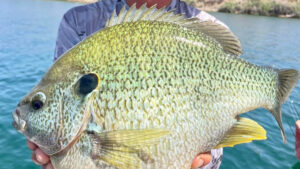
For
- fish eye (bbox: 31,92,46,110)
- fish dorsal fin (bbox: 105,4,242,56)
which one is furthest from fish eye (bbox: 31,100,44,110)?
fish dorsal fin (bbox: 105,4,242,56)

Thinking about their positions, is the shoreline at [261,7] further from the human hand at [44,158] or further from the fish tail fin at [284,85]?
the human hand at [44,158]

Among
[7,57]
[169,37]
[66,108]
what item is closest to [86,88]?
[66,108]

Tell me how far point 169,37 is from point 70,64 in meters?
0.60

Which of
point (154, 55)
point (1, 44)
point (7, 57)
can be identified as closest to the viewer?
point (154, 55)

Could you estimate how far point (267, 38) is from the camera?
68.2ft

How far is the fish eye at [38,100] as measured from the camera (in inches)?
60.7

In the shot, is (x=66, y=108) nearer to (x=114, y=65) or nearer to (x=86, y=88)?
(x=86, y=88)

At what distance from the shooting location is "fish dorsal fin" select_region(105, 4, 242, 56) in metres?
1.67

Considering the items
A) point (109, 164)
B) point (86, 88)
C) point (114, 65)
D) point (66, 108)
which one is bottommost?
point (109, 164)

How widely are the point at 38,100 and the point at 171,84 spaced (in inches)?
30.2

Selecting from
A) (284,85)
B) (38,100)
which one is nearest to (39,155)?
(38,100)

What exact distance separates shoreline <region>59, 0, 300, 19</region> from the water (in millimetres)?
22311

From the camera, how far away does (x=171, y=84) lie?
1505 mm

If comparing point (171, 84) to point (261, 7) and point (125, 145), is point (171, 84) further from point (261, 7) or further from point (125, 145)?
point (261, 7)
